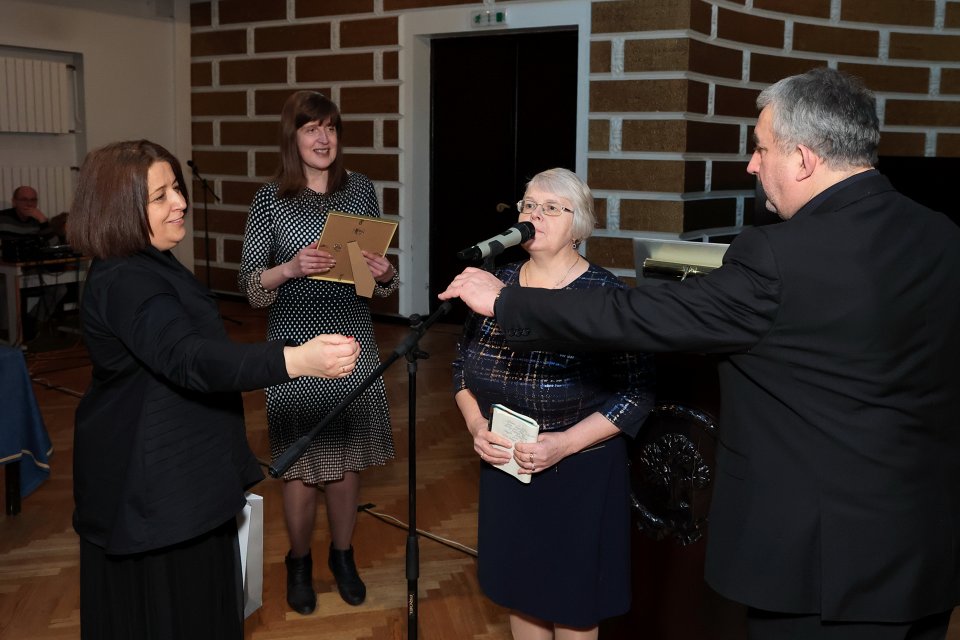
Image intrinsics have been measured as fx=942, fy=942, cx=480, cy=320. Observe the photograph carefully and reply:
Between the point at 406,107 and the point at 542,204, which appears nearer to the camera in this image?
the point at 542,204

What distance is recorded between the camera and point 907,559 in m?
1.73

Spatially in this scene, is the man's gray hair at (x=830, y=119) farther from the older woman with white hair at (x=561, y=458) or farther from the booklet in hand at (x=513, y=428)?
the booklet in hand at (x=513, y=428)

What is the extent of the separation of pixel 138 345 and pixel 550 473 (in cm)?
107

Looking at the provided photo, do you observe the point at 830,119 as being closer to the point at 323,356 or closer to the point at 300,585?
the point at 323,356

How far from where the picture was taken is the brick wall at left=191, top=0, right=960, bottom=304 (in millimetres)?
6363

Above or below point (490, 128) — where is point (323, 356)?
below

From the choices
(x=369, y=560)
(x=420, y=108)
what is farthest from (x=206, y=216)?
(x=369, y=560)

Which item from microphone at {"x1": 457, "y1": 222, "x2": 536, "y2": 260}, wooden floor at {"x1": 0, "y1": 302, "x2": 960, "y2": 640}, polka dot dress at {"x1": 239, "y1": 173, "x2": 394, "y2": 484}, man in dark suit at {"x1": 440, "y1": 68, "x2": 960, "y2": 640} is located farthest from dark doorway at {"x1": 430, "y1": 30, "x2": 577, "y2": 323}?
man in dark suit at {"x1": 440, "y1": 68, "x2": 960, "y2": 640}

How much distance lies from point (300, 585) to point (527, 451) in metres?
1.44

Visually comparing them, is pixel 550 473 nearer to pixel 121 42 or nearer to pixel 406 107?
pixel 406 107

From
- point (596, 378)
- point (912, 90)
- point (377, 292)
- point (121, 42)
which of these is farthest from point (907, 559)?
point (121, 42)

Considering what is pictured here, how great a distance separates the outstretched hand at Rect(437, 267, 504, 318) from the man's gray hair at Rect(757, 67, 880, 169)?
2.07ft

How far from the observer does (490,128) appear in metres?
7.90

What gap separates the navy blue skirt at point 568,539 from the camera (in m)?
2.44
